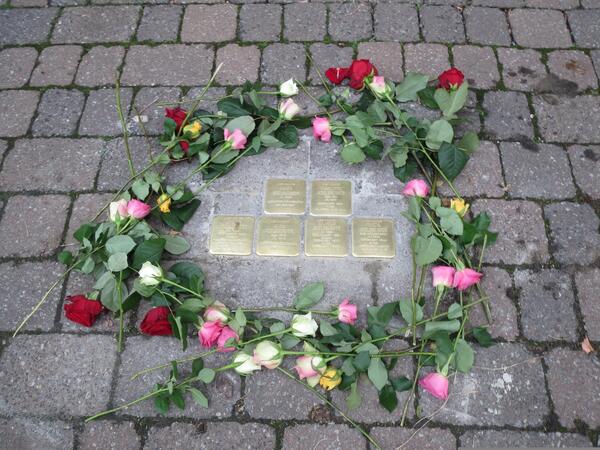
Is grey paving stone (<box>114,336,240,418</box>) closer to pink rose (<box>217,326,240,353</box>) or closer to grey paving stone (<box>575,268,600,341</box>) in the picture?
pink rose (<box>217,326,240,353</box>)

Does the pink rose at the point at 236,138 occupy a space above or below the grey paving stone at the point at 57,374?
above

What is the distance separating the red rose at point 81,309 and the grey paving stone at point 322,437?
2.50ft

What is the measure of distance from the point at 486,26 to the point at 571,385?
5.73 feet

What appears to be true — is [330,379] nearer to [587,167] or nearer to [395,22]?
[587,167]

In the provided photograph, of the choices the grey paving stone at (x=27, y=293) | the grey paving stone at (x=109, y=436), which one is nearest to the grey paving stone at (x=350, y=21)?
the grey paving stone at (x=27, y=293)

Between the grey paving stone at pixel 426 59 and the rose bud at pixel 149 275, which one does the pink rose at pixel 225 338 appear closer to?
the rose bud at pixel 149 275

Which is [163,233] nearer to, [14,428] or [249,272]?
[249,272]

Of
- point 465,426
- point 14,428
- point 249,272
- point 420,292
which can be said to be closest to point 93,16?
point 249,272

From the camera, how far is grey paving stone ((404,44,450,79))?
237 cm

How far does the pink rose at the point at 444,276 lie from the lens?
1.72 meters

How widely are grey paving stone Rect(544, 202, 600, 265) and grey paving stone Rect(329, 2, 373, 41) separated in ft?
4.03

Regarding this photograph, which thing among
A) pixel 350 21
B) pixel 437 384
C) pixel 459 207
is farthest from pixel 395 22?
pixel 437 384

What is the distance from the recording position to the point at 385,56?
7.92ft

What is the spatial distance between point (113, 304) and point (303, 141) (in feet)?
3.30
